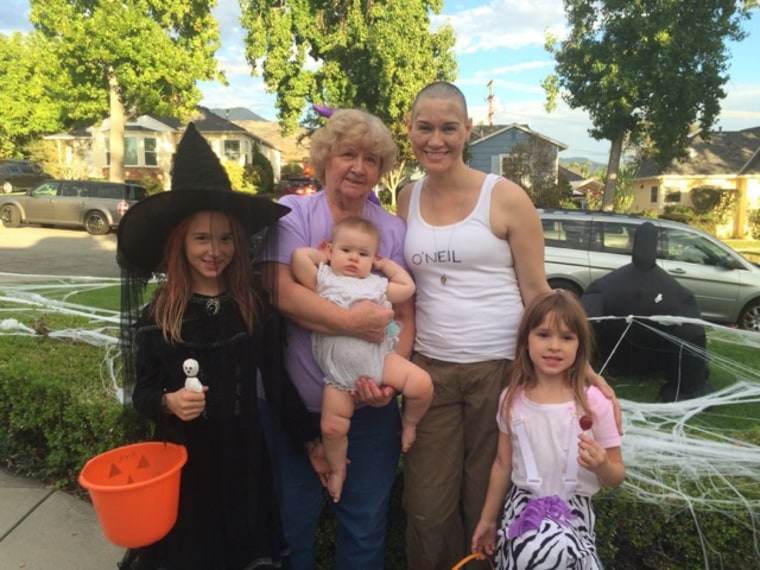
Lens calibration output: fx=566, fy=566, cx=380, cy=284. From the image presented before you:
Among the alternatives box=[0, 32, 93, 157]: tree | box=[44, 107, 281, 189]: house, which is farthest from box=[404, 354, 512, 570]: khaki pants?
box=[0, 32, 93, 157]: tree

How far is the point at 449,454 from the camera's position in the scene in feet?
7.17

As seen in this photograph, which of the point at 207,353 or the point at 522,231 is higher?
the point at 522,231

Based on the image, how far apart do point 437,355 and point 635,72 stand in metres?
23.4

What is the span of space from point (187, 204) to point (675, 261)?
28.0ft

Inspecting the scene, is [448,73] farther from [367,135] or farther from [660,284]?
[367,135]

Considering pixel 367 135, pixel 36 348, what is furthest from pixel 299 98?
pixel 367 135

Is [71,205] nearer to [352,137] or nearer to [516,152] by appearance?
[352,137]

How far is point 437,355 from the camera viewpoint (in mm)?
2174

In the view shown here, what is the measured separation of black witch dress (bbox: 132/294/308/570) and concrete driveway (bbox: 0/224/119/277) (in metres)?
9.62

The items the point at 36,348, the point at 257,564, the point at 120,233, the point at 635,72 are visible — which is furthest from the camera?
the point at 635,72

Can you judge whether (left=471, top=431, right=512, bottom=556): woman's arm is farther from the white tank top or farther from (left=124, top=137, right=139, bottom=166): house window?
(left=124, top=137, right=139, bottom=166): house window

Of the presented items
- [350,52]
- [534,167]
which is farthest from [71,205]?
[534,167]

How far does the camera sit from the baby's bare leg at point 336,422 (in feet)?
6.53

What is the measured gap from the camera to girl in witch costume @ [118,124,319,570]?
6.30ft
